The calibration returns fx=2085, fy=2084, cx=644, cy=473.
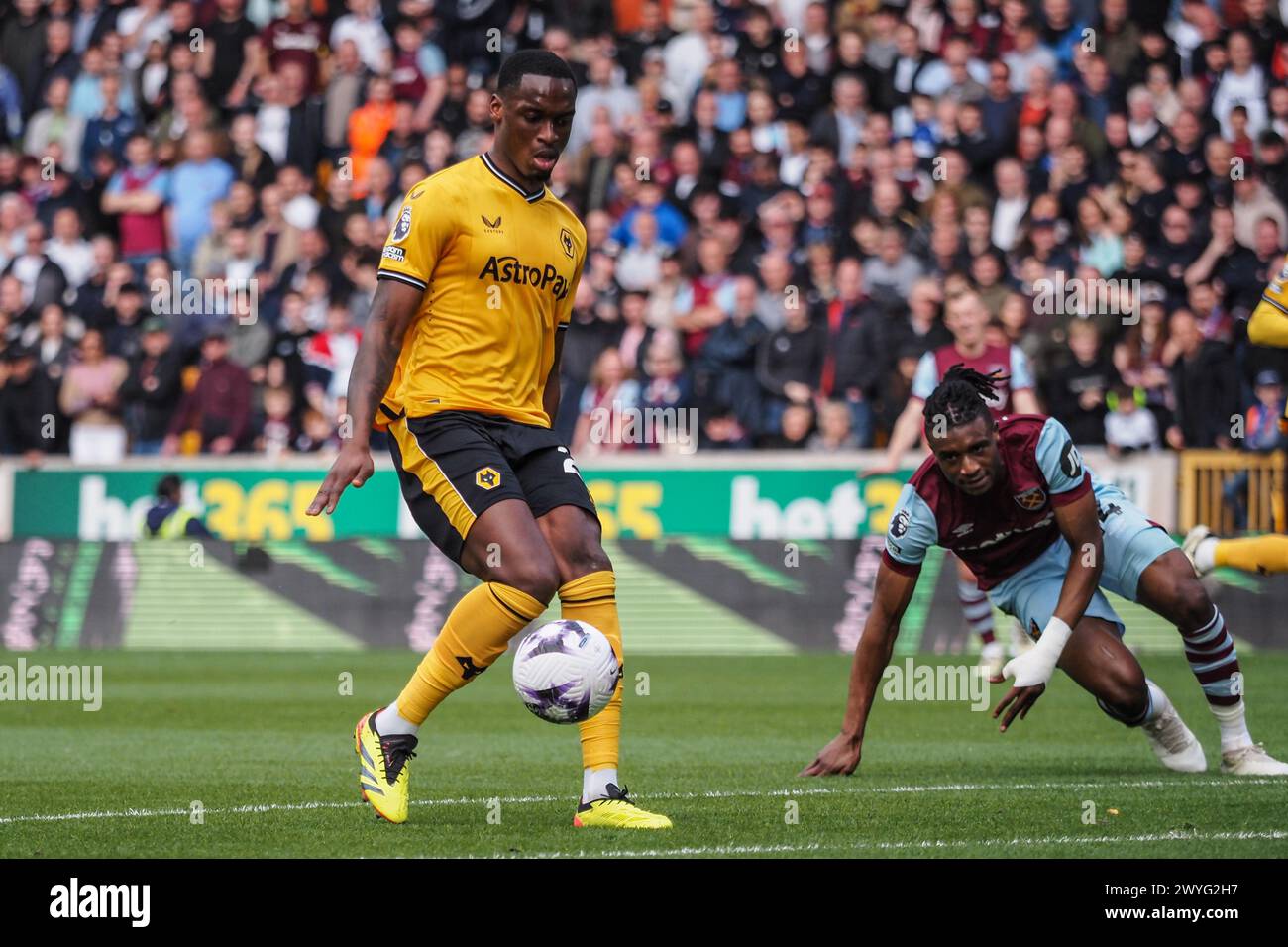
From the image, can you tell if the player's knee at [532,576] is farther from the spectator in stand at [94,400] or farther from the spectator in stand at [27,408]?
the spectator in stand at [27,408]

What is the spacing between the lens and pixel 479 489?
7262 millimetres

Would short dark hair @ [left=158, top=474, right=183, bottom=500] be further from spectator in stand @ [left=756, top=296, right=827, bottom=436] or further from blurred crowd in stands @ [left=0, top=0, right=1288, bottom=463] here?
spectator in stand @ [left=756, top=296, right=827, bottom=436]

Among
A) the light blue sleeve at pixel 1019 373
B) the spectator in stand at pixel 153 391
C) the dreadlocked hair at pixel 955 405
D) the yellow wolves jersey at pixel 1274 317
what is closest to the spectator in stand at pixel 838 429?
the light blue sleeve at pixel 1019 373

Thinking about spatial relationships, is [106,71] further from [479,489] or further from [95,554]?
[479,489]

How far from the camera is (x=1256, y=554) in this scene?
1002cm

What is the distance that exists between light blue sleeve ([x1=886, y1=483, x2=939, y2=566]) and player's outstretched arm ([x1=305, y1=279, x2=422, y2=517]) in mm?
2273

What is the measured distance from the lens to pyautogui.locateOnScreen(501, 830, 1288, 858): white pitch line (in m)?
6.42

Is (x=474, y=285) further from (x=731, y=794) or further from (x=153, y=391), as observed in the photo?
(x=153, y=391)

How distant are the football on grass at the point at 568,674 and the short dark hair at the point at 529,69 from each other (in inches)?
75.7

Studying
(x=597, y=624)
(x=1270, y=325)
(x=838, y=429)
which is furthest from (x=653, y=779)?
(x=838, y=429)

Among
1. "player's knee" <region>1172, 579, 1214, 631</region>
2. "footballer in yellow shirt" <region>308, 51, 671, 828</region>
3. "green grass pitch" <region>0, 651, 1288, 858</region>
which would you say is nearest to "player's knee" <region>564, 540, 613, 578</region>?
"footballer in yellow shirt" <region>308, 51, 671, 828</region>

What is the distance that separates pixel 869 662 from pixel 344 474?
2.73 metres

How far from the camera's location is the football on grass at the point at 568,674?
7117 millimetres
